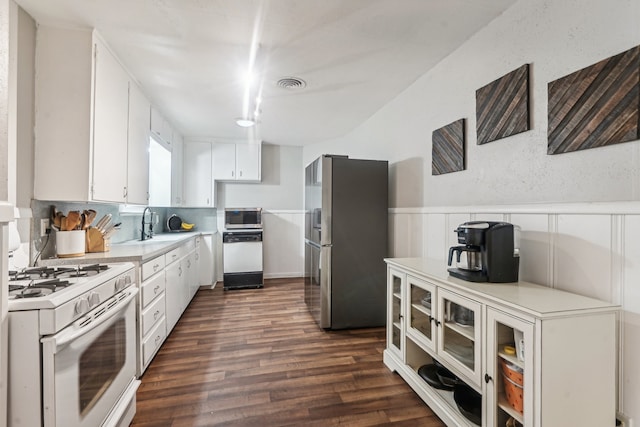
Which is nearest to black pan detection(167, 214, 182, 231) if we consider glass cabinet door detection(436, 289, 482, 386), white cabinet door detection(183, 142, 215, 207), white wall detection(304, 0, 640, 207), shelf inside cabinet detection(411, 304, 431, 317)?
white cabinet door detection(183, 142, 215, 207)

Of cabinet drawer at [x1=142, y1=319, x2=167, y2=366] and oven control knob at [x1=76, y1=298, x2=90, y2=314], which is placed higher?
oven control knob at [x1=76, y1=298, x2=90, y2=314]

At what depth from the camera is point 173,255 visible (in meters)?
2.85

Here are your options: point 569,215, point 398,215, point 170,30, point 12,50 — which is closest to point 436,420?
point 569,215

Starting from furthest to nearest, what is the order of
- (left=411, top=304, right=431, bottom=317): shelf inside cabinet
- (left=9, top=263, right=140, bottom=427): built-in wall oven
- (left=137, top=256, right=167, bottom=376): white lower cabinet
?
1. (left=137, top=256, right=167, bottom=376): white lower cabinet
2. (left=411, top=304, right=431, bottom=317): shelf inside cabinet
3. (left=9, top=263, right=140, bottom=427): built-in wall oven

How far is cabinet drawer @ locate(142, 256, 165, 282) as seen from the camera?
209 cm

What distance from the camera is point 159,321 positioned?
2445mm

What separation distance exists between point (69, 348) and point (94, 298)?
22 cm

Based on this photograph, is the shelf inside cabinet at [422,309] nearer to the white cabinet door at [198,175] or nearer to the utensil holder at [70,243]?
the utensil holder at [70,243]

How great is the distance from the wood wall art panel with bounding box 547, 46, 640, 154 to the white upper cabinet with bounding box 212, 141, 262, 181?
4068 mm

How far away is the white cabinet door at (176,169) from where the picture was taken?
13.2ft

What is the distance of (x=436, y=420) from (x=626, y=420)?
85cm

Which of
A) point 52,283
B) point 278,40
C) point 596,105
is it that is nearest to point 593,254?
point 596,105

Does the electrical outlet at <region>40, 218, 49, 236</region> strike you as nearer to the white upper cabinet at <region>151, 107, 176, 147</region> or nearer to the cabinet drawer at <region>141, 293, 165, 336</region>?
the cabinet drawer at <region>141, 293, 165, 336</region>

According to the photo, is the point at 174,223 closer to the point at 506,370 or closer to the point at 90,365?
the point at 90,365
